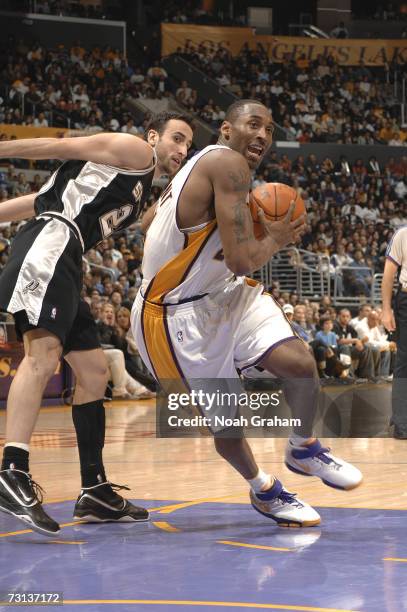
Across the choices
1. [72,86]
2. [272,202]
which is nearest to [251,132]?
[272,202]

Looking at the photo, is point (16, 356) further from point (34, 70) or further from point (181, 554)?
point (34, 70)

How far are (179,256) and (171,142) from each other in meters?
0.79

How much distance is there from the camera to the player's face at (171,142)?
495cm

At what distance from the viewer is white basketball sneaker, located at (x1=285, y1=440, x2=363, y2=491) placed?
454cm

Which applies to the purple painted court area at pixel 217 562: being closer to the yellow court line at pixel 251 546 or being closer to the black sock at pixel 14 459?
the yellow court line at pixel 251 546

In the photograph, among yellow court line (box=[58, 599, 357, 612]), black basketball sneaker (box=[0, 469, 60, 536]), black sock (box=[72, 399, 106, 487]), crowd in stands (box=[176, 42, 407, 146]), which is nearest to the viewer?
yellow court line (box=[58, 599, 357, 612])

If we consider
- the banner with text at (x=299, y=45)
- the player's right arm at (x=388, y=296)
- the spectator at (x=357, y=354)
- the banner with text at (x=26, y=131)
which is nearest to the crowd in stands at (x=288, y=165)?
the spectator at (x=357, y=354)

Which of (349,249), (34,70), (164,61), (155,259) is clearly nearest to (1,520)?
(155,259)

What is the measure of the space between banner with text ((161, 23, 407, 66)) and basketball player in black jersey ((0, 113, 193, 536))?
25957 mm

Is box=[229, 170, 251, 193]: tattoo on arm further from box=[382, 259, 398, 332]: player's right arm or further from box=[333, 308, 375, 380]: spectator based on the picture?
box=[333, 308, 375, 380]: spectator

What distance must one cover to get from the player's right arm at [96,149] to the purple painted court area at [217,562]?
168 centimetres

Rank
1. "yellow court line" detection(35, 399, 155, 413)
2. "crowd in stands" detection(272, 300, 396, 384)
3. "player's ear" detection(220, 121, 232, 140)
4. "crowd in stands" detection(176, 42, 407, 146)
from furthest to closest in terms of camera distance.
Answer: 1. "crowd in stands" detection(176, 42, 407, 146)
2. "crowd in stands" detection(272, 300, 396, 384)
3. "yellow court line" detection(35, 399, 155, 413)
4. "player's ear" detection(220, 121, 232, 140)

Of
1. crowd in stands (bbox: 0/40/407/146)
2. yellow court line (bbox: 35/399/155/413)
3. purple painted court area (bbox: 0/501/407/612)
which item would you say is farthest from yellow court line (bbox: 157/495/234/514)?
crowd in stands (bbox: 0/40/407/146)

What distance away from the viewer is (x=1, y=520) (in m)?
Answer: 4.73
